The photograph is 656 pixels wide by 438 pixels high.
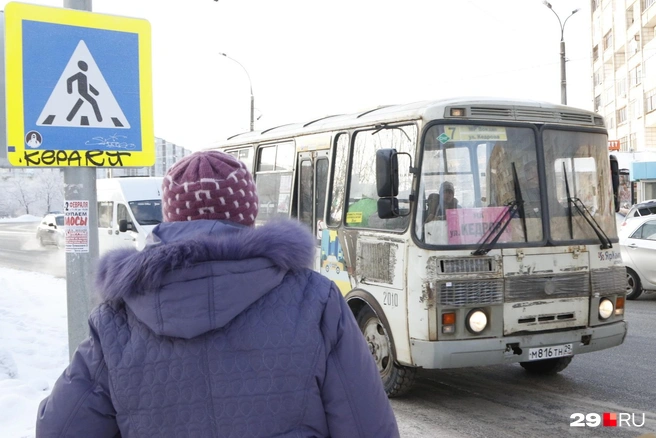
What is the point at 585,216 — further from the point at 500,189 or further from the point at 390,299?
the point at 390,299

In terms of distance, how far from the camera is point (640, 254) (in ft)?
44.5

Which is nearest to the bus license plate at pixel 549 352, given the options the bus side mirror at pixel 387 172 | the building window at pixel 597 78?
the bus side mirror at pixel 387 172

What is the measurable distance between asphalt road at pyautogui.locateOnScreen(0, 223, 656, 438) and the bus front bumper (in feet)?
1.63

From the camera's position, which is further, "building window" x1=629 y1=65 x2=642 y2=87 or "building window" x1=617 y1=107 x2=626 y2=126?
"building window" x1=617 y1=107 x2=626 y2=126

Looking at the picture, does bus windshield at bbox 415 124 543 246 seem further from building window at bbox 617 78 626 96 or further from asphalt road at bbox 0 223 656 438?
building window at bbox 617 78 626 96

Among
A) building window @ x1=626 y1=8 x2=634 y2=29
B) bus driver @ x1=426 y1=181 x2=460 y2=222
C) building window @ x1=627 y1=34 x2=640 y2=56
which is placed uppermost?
building window @ x1=626 y1=8 x2=634 y2=29

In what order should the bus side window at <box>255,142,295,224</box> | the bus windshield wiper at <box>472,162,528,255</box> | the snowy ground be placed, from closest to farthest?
1. the snowy ground
2. the bus windshield wiper at <box>472,162,528,255</box>
3. the bus side window at <box>255,142,295,224</box>

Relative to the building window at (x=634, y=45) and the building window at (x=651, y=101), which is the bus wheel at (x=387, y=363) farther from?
the building window at (x=634, y=45)

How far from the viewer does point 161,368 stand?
1.88m

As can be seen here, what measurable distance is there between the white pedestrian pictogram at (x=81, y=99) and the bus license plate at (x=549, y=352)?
13.4 ft

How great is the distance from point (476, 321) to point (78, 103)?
3.70 m

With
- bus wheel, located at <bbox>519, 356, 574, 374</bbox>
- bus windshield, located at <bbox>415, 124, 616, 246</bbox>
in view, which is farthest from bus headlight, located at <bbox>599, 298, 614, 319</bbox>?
bus wheel, located at <bbox>519, 356, 574, 374</bbox>

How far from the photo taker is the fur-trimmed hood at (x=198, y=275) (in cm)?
184

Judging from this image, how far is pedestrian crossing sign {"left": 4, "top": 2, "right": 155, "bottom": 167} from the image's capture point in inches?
190
